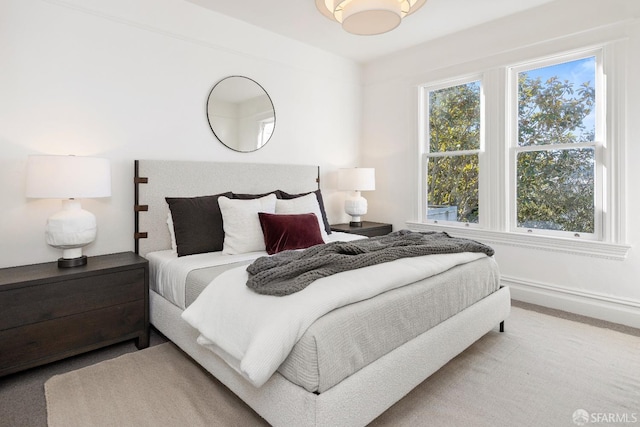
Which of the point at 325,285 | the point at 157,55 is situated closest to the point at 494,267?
the point at 325,285

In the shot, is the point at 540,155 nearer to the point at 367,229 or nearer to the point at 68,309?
the point at 367,229

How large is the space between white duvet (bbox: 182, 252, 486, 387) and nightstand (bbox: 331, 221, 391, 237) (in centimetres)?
193

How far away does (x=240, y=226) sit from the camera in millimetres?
2727

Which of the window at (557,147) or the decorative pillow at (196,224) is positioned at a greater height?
the window at (557,147)

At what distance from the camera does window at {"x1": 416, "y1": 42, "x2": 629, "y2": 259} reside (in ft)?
9.38

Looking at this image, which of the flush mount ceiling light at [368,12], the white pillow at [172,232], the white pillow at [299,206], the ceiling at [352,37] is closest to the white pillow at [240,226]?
the white pillow at [299,206]

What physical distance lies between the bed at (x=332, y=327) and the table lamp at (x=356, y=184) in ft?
4.79

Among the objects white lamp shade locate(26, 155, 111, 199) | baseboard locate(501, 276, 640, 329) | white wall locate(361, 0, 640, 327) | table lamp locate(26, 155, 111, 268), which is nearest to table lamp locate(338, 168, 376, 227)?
white wall locate(361, 0, 640, 327)

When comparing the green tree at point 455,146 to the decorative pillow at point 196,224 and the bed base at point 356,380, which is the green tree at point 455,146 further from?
the decorative pillow at point 196,224

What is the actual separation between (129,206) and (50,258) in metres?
0.62

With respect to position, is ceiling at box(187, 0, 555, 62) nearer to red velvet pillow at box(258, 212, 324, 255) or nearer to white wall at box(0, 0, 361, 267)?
white wall at box(0, 0, 361, 267)

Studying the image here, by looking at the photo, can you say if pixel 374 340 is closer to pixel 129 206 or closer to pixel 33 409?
pixel 33 409

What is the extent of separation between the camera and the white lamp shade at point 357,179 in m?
4.07

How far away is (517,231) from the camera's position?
3414mm
